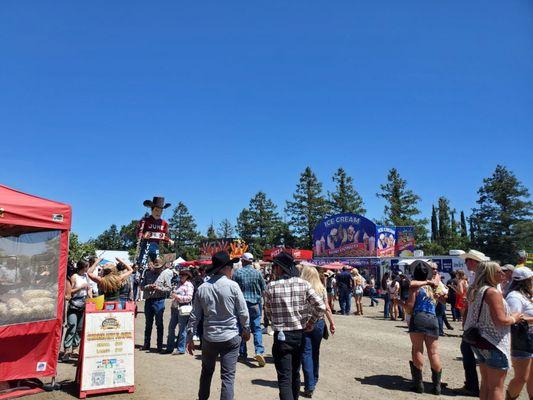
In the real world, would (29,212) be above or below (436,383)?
above

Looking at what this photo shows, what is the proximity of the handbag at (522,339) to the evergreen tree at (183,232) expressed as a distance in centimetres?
7892

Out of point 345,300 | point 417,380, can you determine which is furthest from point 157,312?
point 345,300

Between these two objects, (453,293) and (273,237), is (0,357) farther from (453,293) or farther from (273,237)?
(273,237)

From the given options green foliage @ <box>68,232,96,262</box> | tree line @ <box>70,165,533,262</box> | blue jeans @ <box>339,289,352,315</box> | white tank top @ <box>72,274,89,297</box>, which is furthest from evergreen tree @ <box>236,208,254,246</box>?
white tank top @ <box>72,274,89,297</box>

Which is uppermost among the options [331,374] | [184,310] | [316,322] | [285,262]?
[285,262]

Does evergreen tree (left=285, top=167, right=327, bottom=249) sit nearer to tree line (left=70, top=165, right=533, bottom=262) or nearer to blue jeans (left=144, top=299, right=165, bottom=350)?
tree line (left=70, top=165, right=533, bottom=262)

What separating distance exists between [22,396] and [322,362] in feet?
16.3

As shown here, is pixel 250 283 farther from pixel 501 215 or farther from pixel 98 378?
pixel 501 215

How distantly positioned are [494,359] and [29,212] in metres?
5.85

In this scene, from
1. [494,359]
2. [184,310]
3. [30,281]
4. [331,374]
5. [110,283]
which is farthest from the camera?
[184,310]

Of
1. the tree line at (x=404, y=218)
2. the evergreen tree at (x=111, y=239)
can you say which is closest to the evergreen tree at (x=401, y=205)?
the tree line at (x=404, y=218)

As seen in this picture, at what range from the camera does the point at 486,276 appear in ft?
13.3

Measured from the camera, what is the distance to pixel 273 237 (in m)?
65.0

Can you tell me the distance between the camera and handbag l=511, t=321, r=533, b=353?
429 cm
